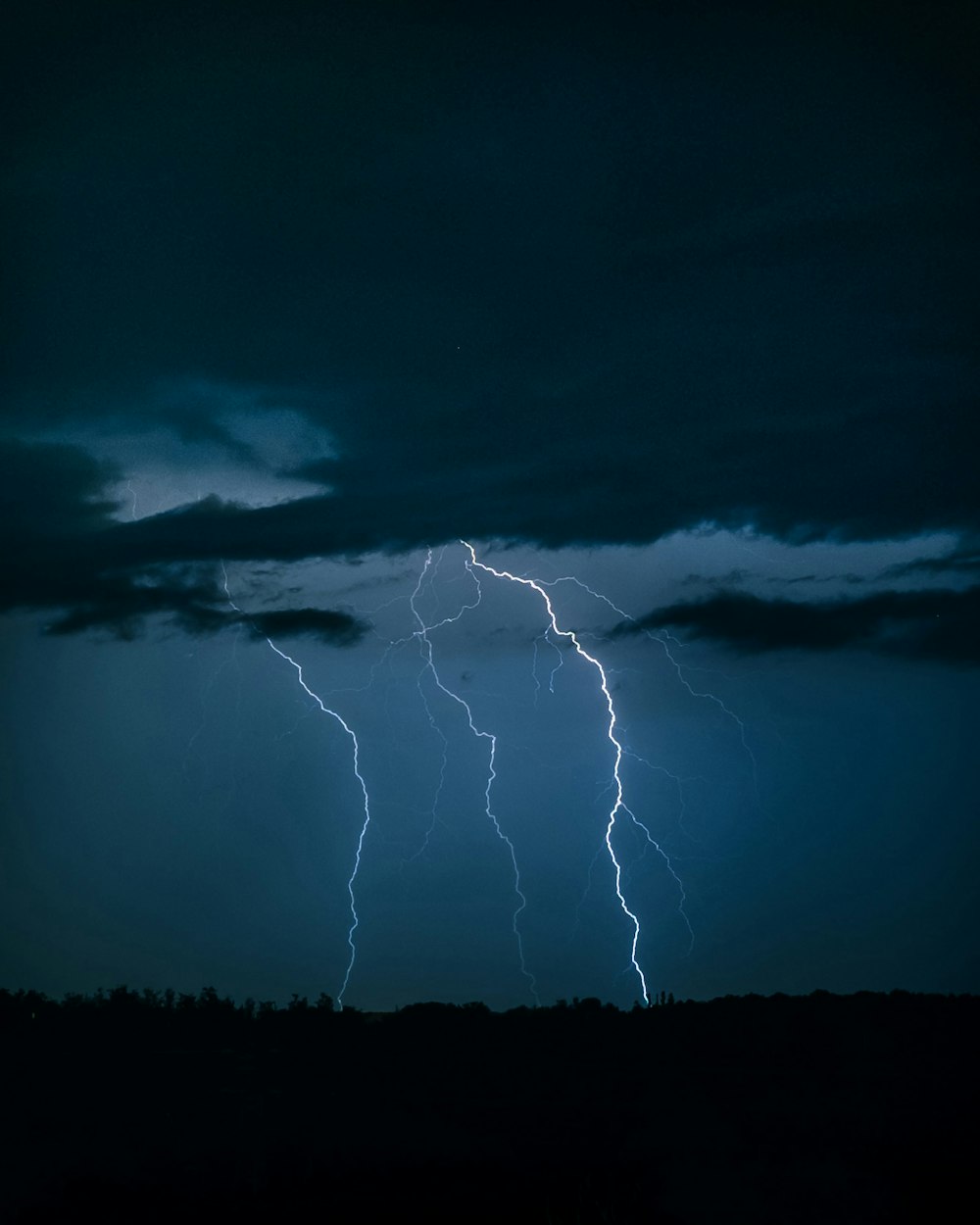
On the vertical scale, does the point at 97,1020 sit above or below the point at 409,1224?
above

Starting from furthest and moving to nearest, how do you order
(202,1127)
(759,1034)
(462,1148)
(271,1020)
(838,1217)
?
1. (271,1020)
2. (759,1034)
3. (202,1127)
4. (462,1148)
5. (838,1217)

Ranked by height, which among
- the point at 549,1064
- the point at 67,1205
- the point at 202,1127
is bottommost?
the point at 67,1205

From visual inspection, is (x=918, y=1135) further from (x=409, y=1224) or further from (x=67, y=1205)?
(x=67, y=1205)

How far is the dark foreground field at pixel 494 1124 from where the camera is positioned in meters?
15.5

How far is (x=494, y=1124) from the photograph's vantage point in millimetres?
22047

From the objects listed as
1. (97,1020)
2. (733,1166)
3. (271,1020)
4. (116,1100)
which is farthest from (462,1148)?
(97,1020)

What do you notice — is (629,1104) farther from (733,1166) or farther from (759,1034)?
(759,1034)

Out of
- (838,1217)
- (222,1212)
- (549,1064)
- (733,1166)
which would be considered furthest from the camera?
(549,1064)

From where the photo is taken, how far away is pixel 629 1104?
2417cm

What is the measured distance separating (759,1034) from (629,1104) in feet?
60.0

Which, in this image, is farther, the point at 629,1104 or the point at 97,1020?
the point at 97,1020

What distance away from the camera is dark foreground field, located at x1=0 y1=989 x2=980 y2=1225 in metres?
15.5

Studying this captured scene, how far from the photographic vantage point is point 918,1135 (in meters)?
20.4

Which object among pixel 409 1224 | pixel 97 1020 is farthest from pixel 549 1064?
pixel 97 1020
